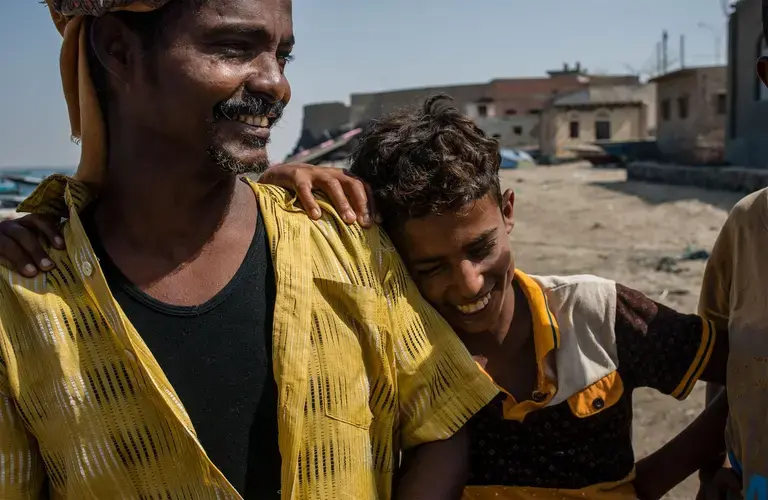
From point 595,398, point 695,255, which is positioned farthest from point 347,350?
point 695,255

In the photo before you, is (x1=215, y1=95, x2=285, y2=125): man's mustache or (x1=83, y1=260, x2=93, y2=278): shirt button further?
(x1=215, y1=95, x2=285, y2=125): man's mustache

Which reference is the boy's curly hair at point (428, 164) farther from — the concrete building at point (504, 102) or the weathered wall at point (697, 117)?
the concrete building at point (504, 102)

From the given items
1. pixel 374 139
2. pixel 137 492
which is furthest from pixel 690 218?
pixel 137 492

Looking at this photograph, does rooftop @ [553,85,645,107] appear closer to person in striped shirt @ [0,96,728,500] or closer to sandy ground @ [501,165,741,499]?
sandy ground @ [501,165,741,499]

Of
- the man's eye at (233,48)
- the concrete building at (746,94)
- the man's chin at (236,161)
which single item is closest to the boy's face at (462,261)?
the man's chin at (236,161)

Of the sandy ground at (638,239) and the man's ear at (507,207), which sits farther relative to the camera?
the sandy ground at (638,239)

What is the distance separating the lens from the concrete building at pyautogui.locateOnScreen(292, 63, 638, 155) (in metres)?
41.2

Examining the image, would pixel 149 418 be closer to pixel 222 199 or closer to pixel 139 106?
pixel 222 199

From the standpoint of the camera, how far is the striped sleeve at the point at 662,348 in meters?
1.93

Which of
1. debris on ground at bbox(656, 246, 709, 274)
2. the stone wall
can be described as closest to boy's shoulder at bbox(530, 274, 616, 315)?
debris on ground at bbox(656, 246, 709, 274)

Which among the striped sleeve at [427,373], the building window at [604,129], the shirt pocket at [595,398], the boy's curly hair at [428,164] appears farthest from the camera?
the building window at [604,129]

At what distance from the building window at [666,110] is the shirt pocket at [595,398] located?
25002 mm

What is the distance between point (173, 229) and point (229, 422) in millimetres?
436

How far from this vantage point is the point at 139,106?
5.10ft
